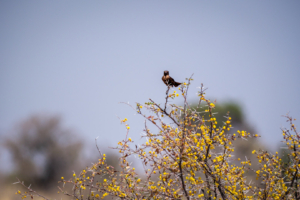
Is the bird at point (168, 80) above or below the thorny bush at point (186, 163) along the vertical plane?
above

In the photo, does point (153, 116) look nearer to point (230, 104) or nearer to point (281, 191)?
point (281, 191)

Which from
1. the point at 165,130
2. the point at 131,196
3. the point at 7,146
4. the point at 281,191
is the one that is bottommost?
the point at 131,196

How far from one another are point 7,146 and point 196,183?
8517 millimetres

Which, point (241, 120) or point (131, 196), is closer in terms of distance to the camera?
point (131, 196)

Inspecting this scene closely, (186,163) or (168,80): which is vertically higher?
(168,80)

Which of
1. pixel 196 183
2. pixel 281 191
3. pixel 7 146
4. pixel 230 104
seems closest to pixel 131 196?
pixel 196 183

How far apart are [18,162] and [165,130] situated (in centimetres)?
735

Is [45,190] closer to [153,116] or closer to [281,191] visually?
[153,116]

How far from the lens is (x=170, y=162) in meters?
3.29

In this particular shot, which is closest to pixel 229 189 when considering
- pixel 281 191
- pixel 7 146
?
pixel 281 191

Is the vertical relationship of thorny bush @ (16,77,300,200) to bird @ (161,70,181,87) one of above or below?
below

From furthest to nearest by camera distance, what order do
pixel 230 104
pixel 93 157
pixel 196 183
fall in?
pixel 230 104
pixel 93 157
pixel 196 183

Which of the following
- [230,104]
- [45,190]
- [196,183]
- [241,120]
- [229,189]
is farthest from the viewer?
[230,104]

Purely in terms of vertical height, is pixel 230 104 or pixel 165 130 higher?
pixel 230 104
